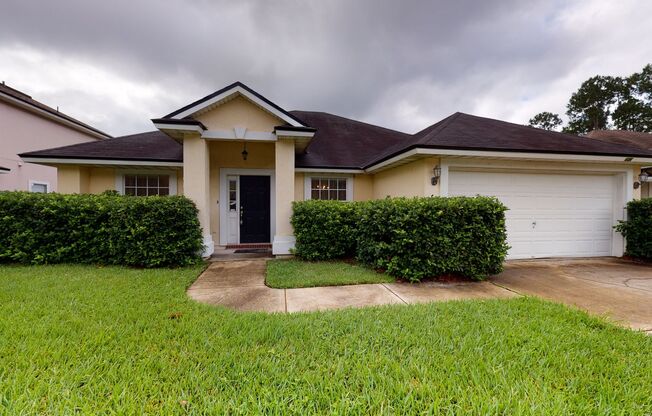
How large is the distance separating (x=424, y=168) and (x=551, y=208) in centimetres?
382

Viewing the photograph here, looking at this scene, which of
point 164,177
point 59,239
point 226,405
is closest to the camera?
point 226,405

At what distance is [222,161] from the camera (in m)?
8.34

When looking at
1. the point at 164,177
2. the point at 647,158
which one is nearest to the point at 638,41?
the point at 647,158

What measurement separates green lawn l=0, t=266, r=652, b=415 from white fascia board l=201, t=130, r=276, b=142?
4488 mm

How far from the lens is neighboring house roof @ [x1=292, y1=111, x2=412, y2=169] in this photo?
8.76m

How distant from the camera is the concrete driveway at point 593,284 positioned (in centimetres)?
337

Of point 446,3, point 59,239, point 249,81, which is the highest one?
point 446,3

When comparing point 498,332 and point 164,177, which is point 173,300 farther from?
point 164,177

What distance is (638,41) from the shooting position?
37.8ft

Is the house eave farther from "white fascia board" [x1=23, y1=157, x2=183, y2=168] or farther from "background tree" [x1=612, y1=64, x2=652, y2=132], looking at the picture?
"background tree" [x1=612, y1=64, x2=652, y2=132]

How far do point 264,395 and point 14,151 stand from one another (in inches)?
657

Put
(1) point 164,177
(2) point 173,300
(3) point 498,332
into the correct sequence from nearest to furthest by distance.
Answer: (3) point 498,332, (2) point 173,300, (1) point 164,177

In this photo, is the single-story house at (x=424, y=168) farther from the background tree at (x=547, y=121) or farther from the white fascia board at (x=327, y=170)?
the background tree at (x=547, y=121)

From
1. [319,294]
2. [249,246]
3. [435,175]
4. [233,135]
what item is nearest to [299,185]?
[249,246]
